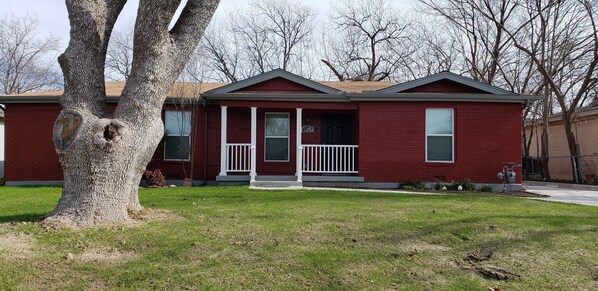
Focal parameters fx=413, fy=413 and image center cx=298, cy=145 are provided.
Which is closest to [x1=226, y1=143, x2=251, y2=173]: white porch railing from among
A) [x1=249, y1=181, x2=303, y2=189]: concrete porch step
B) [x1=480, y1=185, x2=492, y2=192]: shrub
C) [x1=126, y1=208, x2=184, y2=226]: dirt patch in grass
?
[x1=249, y1=181, x2=303, y2=189]: concrete porch step

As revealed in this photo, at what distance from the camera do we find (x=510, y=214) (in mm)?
6688

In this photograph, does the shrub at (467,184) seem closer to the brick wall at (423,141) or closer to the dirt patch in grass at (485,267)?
the brick wall at (423,141)

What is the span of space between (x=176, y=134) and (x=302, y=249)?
8778 millimetres

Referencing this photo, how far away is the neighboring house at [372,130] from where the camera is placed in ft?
38.1

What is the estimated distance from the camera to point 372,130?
11758 millimetres

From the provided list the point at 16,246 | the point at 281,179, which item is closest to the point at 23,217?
the point at 16,246

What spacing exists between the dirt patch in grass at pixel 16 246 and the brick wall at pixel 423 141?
8686mm

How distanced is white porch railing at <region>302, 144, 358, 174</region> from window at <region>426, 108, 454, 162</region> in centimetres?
214

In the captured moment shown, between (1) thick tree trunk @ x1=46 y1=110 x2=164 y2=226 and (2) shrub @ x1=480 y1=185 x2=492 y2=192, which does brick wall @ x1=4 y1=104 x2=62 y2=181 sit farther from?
(2) shrub @ x1=480 y1=185 x2=492 y2=192

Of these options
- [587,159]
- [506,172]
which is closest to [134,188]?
[506,172]

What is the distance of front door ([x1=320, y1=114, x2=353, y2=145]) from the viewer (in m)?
13.3

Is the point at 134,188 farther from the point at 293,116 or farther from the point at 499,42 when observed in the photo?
the point at 499,42

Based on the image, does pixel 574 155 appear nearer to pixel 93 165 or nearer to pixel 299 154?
pixel 299 154

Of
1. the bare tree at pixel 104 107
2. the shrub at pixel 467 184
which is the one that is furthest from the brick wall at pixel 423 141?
the bare tree at pixel 104 107
